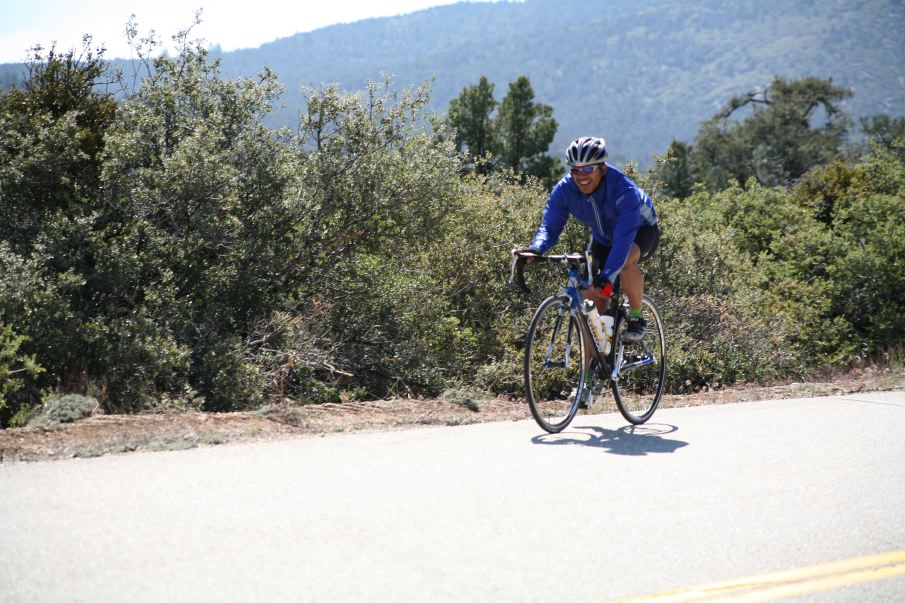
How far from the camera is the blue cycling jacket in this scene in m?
7.01

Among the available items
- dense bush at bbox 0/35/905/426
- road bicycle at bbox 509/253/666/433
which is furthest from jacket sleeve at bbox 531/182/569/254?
dense bush at bbox 0/35/905/426

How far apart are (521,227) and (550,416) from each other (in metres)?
6.03

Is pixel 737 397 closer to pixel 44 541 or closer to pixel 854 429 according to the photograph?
pixel 854 429

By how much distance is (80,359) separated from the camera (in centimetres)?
798

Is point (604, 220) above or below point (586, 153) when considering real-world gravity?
below

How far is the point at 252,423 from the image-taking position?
6867 mm

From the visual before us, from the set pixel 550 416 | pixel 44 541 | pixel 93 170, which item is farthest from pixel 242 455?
pixel 93 170

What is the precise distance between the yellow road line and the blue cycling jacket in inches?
121

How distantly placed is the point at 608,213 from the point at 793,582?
12.0ft

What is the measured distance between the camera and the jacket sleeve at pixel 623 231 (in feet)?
22.9

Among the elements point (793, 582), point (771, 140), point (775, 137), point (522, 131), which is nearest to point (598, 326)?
point (793, 582)

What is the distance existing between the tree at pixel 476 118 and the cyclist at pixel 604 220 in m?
38.4

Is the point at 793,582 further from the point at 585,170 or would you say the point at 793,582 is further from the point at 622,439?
the point at 585,170

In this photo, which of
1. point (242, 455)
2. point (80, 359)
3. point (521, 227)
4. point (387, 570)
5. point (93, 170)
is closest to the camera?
point (387, 570)
